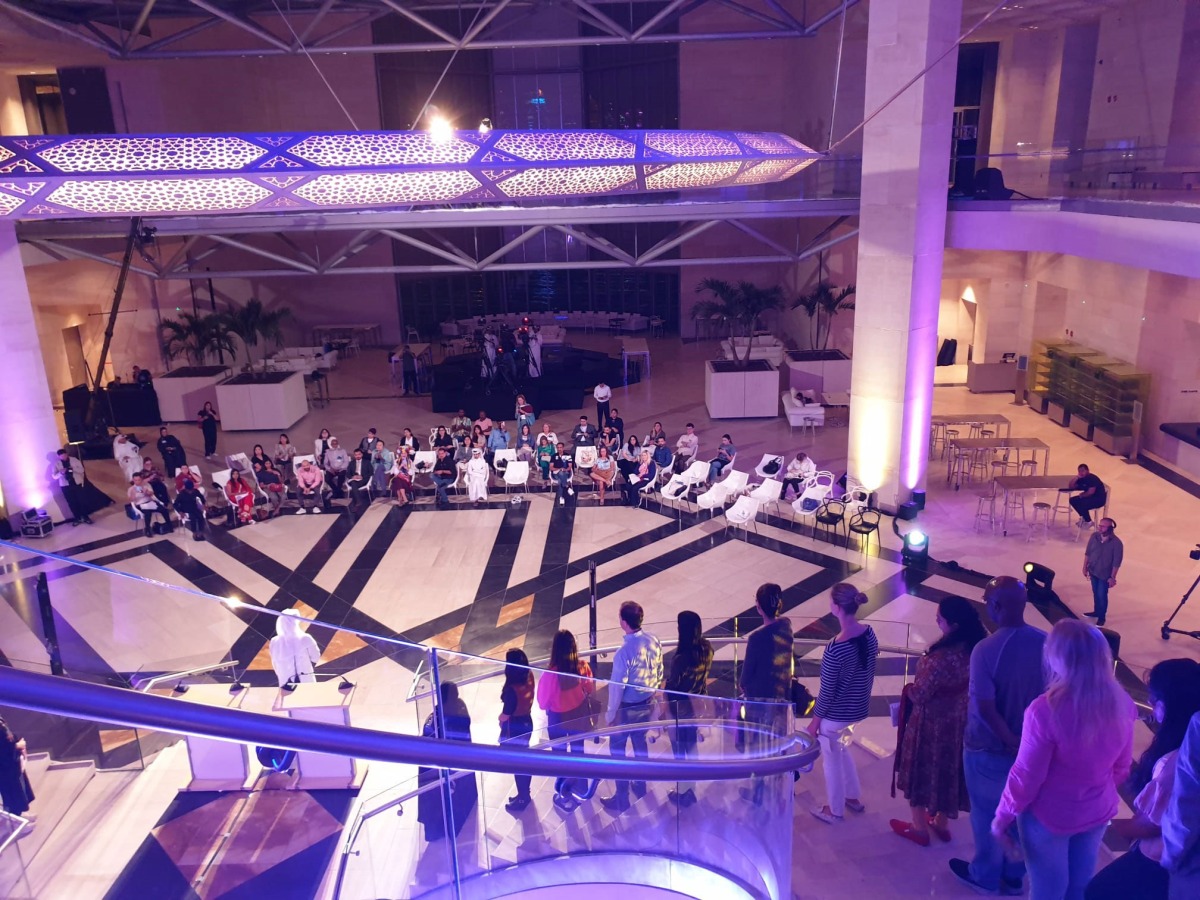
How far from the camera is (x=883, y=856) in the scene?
5355 millimetres

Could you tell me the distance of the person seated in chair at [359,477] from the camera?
1493cm

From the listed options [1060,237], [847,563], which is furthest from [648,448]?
[1060,237]

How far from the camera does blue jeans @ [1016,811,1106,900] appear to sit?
3514 millimetres

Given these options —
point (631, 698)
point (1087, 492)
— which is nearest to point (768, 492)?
point (1087, 492)

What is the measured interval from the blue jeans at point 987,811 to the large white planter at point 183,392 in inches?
731

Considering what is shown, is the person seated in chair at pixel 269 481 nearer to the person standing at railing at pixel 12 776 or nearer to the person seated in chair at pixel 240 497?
the person seated in chair at pixel 240 497

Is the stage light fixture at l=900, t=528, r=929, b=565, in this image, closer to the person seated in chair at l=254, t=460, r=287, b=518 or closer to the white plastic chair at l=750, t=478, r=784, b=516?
the white plastic chair at l=750, t=478, r=784, b=516

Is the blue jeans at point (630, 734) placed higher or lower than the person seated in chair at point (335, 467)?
higher

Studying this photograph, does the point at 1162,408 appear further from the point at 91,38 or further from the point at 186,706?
the point at 91,38

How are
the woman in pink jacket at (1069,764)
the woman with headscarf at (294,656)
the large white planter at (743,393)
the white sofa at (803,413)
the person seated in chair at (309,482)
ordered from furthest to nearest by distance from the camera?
the large white planter at (743,393) < the white sofa at (803,413) < the person seated in chair at (309,482) < the woman with headscarf at (294,656) < the woman in pink jacket at (1069,764)

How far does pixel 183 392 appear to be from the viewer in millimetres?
19891

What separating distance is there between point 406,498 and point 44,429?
5834 mm

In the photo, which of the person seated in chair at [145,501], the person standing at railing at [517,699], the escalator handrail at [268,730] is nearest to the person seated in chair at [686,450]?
the person seated in chair at [145,501]

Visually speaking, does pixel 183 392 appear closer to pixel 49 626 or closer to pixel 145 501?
pixel 145 501
